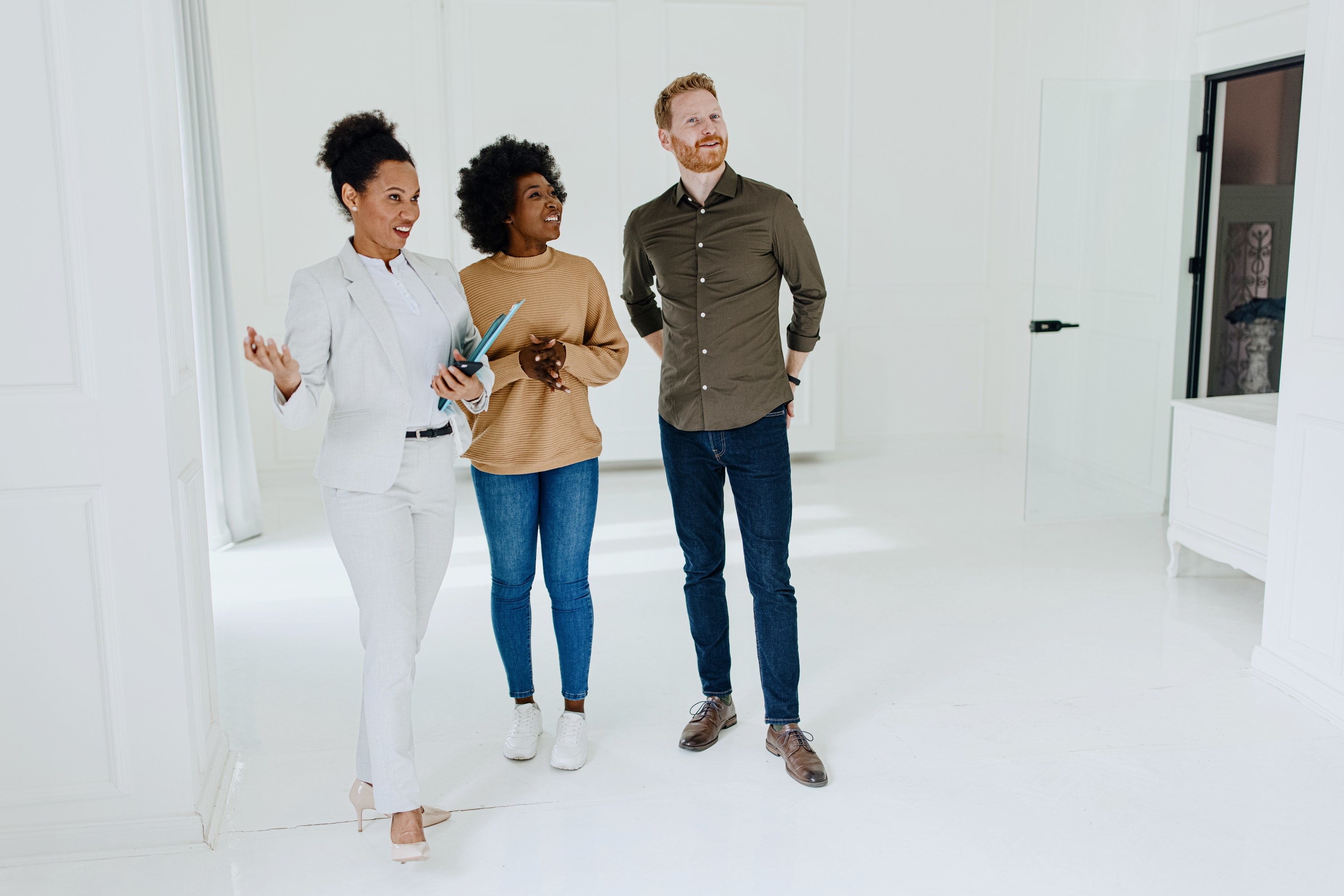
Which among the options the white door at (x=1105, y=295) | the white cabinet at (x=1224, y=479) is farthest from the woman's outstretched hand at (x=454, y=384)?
the white door at (x=1105, y=295)

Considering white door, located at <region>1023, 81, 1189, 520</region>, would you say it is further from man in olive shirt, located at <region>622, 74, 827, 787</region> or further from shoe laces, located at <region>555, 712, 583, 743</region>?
shoe laces, located at <region>555, 712, 583, 743</region>

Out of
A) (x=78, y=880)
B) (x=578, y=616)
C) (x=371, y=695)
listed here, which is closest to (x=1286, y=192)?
(x=578, y=616)

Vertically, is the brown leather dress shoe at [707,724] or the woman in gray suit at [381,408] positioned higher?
the woman in gray suit at [381,408]

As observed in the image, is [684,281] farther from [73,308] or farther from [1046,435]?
[1046,435]

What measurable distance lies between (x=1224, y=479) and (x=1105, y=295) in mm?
1211

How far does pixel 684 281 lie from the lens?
2.58m

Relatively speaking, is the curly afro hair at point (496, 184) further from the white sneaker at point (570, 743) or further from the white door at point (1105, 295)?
the white door at point (1105, 295)

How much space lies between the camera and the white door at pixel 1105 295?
15.1ft

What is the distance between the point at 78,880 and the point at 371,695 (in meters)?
→ 0.73

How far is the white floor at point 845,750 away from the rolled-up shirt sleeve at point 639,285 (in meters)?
1.10

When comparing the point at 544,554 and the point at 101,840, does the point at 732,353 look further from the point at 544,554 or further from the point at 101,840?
the point at 101,840

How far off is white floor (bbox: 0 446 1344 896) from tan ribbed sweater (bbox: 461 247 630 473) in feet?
2.68

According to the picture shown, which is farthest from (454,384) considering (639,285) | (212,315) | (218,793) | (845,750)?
(212,315)

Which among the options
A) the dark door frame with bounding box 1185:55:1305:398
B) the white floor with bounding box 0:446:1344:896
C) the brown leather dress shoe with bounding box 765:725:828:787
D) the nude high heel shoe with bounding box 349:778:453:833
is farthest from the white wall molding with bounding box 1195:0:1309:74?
the nude high heel shoe with bounding box 349:778:453:833
